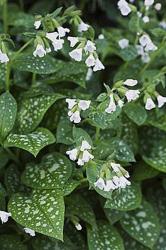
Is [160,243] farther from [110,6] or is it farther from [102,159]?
[110,6]

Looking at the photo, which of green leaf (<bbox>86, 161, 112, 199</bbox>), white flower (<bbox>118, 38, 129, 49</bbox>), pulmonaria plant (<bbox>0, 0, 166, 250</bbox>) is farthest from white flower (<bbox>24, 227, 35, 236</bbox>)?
white flower (<bbox>118, 38, 129, 49</bbox>)

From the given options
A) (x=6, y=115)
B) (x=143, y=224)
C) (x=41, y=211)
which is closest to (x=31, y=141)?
(x=6, y=115)

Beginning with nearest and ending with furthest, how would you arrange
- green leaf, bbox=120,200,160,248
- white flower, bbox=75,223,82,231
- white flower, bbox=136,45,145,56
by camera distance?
white flower, bbox=75,223,82,231
green leaf, bbox=120,200,160,248
white flower, bbox=136,45,145,56

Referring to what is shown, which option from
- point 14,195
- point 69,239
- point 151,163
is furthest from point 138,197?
point 14,195

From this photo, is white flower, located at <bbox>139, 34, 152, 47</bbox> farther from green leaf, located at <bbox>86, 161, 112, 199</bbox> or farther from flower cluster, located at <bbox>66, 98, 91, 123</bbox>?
green leaf, located at <bbox>86, 161, 112, 199</bbox>

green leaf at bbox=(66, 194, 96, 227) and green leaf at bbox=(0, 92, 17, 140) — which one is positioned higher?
green leaf at bbox=(0, 92, 17, 140)

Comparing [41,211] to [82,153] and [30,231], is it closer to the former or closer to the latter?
[30,231]

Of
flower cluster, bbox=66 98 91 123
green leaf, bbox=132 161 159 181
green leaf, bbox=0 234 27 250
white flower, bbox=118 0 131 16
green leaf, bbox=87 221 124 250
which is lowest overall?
green leaf, bbox=0 234 27 250

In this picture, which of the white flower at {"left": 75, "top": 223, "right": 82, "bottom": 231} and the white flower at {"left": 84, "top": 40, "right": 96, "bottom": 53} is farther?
the white flower at {"left": 75, "top": 223, "right": 82, "bottom": 231}
